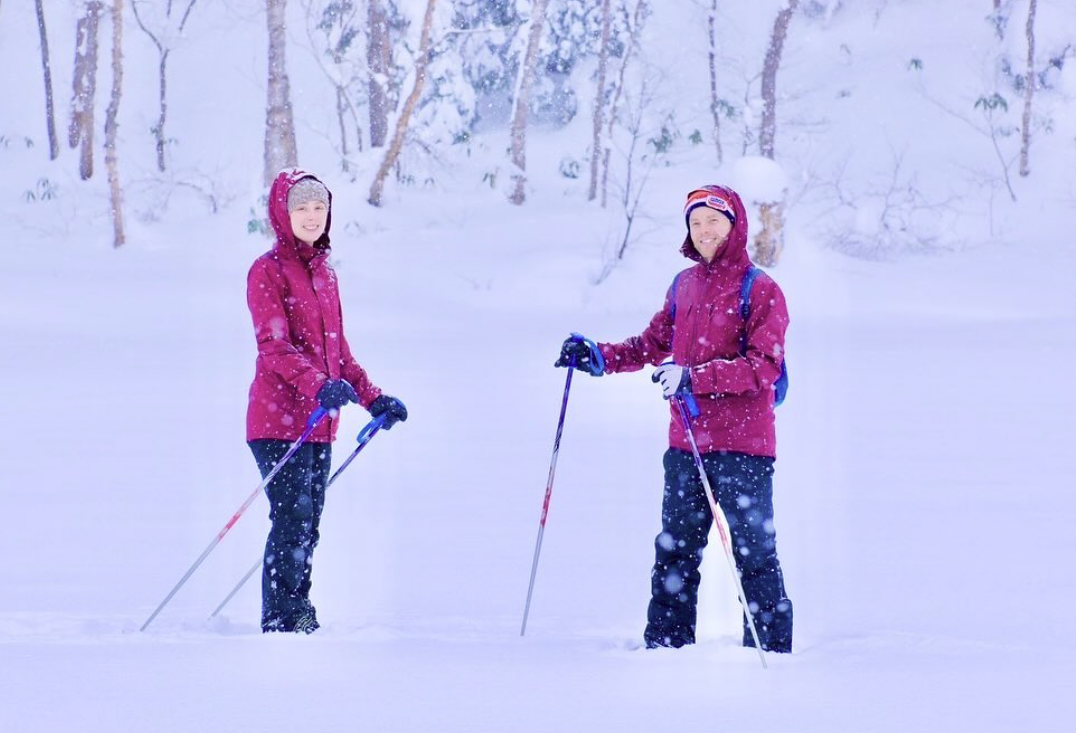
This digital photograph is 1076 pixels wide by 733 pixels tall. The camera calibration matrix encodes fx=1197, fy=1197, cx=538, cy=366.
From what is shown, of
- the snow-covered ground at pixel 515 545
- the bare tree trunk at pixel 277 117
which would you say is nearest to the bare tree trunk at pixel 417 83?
the bare tree trunk at pixel 277 117

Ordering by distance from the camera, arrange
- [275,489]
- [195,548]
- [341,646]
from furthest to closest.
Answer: [195,548] < [275,489] < [341,646]

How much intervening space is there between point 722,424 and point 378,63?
2162 centimetres

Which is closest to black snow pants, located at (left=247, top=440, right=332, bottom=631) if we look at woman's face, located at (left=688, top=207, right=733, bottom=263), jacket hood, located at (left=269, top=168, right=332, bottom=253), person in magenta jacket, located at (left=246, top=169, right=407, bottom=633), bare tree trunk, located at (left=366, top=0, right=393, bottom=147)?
person in magenta jacket, located at (left=246, top=169, right=407, bottom=633)

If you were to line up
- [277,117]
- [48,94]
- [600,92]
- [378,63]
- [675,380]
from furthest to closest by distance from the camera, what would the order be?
[48,94] < [600,92] < [378,63] < [277,117] < [675,380]

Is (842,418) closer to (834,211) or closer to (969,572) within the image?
(969,572)

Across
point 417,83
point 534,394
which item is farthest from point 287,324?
point 417,83

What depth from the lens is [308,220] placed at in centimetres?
370

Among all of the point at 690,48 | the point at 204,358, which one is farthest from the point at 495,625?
the point at 690,48

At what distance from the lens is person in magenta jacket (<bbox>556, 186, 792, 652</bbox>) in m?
3.53

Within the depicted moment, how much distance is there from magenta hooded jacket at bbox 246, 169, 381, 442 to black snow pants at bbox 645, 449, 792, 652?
1124 millimetres

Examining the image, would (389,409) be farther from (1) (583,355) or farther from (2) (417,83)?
(2) (417,83)

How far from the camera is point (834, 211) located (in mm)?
25000

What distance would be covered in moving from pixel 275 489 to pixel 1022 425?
6472mm

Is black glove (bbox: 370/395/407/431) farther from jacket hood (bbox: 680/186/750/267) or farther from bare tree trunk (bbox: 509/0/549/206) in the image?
bare tree trunk (bbox: 509/0/549/206)
